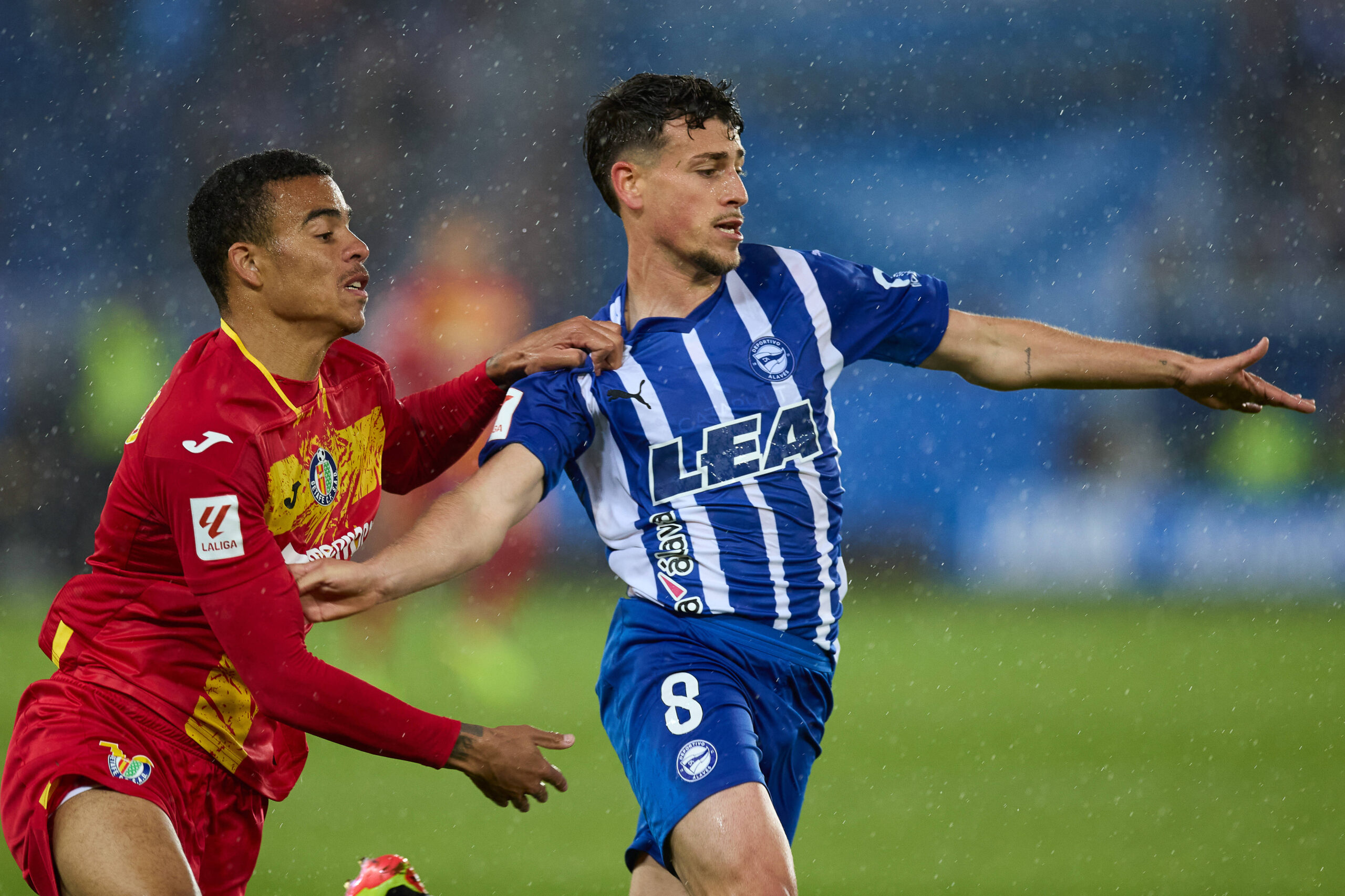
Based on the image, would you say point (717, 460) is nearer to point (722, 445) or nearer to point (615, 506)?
→ point (722, 445)

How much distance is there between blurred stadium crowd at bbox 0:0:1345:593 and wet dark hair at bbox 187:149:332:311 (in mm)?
6923

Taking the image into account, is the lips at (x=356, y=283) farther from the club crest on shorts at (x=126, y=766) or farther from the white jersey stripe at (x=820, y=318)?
the club crest on shorts at (x=126, y=766)

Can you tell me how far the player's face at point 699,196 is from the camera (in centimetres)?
290

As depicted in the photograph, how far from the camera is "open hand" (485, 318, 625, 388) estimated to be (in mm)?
2875

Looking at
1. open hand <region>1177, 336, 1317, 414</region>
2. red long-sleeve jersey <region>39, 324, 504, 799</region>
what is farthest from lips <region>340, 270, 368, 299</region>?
open hand <region>1177, 336, 1317, 414</region>

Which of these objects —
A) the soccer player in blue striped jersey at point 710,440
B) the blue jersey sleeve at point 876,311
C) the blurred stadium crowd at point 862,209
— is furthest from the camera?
the blurred stadium crowd at point 862,209

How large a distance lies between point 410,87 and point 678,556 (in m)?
10.1

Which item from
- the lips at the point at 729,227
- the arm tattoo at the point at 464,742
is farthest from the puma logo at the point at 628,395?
the arm tattoo at the point at 464,742

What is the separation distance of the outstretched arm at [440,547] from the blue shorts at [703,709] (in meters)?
0.35

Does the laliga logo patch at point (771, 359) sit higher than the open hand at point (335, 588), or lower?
Result: higher

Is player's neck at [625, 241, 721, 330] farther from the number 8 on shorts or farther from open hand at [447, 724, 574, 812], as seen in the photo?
open hand at [447, 724, 574, 812]

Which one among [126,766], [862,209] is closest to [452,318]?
[862,209]

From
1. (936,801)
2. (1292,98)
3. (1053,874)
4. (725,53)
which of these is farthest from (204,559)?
(1292,98)

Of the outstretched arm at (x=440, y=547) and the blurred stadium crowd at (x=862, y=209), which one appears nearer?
the outstretched arm at (x=440, y=547)
